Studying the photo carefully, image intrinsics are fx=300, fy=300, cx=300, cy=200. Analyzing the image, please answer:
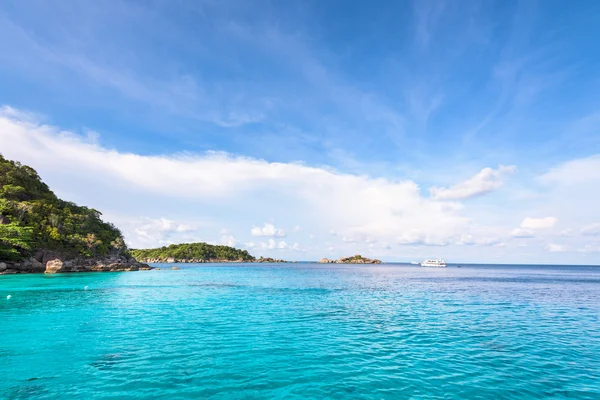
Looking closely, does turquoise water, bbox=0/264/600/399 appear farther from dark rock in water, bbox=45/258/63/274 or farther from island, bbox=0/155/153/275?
dark rock in water, bbox=45/258/63/274

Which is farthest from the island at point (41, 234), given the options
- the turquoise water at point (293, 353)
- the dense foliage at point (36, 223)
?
the turquoise water at point (293, 353)

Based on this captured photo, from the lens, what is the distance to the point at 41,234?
101562mm

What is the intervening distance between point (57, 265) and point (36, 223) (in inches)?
695

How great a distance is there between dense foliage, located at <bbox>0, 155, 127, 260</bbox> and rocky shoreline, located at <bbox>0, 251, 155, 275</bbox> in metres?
2.27

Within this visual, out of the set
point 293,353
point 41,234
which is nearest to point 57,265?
point 41,234

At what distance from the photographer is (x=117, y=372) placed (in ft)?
53.2

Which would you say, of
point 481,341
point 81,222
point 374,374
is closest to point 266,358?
point 374,374

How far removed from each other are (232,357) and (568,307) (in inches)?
1913

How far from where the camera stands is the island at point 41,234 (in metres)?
89.6

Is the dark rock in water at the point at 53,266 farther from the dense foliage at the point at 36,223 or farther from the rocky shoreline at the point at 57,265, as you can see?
the dense foliage at the point at 36,223

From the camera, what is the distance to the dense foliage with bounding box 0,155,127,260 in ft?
291

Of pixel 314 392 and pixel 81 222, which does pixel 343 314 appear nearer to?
pixel 314 392

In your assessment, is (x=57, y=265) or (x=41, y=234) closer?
(x=57, y=265)

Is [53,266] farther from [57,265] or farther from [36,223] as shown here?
[36,223]
